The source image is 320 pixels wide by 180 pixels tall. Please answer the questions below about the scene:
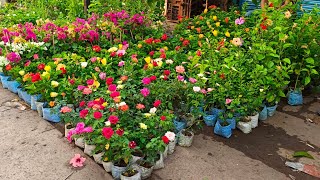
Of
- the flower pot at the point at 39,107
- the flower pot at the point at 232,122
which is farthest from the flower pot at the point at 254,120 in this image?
the flower pot at the point at 39,107

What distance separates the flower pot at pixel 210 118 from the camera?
3.72m

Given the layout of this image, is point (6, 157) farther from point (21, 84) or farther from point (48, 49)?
point (48, 49)

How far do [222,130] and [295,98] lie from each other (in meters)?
1.44

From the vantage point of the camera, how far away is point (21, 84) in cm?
425

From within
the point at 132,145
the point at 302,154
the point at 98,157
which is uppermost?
the point at 132,145

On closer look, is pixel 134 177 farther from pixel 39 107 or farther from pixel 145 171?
pixel 39 107

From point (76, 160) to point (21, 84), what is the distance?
1.82 metres

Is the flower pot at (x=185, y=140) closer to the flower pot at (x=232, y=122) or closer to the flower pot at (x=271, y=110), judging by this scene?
the flower pot at (x=232, y=122)

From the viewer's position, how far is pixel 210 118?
12.2 ft

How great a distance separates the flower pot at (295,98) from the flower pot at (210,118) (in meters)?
1.31

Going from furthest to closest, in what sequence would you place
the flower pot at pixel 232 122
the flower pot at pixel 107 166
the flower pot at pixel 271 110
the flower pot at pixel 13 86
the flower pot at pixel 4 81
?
the flower pot at pixel 4 81 → the flower pot at pixel 13 86 → the flower pot at pixel 271 110 → the flower pot at pixel 232 122 → the flower pot at pixel 107 166

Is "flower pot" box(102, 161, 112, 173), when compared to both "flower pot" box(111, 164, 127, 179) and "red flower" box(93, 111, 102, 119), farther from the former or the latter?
"red flower" box(93, 111, 102, 119)

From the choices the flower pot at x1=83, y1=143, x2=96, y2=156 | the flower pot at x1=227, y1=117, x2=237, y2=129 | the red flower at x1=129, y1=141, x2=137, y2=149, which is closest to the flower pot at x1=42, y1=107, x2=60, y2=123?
the flower pot at x1=83, y1=143, x2=96, y2=156

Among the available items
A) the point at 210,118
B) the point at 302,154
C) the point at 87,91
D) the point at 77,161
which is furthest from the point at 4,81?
the point at 302,154
